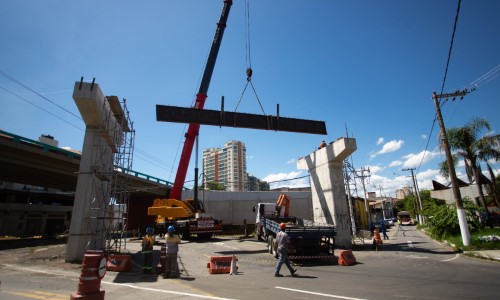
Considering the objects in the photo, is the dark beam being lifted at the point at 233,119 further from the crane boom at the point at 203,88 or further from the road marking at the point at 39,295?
the road marking at the point at 39,295

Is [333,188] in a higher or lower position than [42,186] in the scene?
lower

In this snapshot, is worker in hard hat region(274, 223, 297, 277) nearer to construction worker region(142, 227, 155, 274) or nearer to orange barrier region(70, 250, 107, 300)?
construction worker region(142, 227, 155, 274)

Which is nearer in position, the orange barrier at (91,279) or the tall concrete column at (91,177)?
the orange barrier at (91,279)

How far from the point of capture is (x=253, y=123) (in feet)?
59.2

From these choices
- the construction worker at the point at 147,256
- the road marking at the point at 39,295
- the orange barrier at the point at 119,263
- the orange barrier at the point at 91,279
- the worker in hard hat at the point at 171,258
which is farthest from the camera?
the orange barrier at the point at 119,263

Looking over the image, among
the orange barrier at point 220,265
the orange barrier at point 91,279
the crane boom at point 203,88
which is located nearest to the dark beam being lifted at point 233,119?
the crane boom at point 203,88

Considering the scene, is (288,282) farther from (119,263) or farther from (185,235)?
(185,235)

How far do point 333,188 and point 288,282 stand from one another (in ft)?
38.2

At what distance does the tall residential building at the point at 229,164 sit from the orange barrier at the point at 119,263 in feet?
328

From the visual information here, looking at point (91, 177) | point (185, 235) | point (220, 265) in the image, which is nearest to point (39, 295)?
point (220, 265)

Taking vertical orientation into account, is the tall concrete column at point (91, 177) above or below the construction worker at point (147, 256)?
above

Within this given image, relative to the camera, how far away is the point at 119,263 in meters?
10.7

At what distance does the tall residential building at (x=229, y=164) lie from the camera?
370 ft

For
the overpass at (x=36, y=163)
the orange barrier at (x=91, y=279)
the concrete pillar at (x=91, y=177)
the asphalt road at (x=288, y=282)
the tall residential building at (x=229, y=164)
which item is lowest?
the asphalt road at (x=288, y=282)
